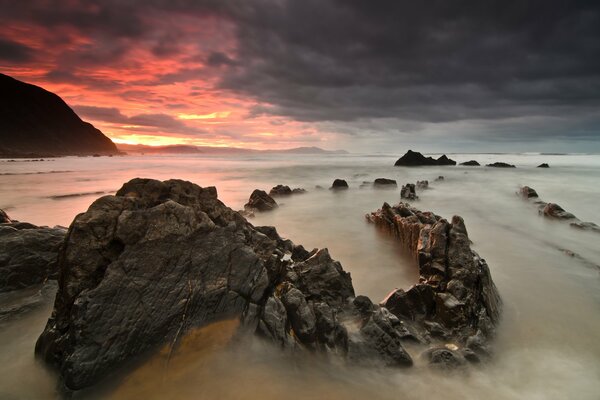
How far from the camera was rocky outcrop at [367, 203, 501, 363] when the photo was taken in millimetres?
5910

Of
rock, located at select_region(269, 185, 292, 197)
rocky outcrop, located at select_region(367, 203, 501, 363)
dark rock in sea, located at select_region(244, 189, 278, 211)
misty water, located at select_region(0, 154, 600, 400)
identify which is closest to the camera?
misty water, located at select_region(0, 154, 600, 400)

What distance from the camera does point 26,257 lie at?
22.5ft

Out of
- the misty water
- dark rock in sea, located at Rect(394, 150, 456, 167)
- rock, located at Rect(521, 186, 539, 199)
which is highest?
dark rock in sea, located at Rect(394, 150, 456, 167)

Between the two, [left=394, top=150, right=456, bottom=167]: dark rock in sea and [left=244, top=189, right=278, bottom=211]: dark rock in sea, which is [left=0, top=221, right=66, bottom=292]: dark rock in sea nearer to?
[left=244, top=189, right=278, bottom=211]: dark rock in sea

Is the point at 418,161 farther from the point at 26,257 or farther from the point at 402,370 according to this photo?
the point at 26,257

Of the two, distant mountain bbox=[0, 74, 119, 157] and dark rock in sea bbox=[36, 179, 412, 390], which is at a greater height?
distant mountain bbox=[0, 74, 119, 157]

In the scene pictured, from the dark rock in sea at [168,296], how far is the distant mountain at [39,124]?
462ft

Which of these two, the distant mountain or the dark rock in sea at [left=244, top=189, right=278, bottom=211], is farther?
the distant mountain

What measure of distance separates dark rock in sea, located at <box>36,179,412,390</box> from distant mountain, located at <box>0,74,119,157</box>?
141 metres

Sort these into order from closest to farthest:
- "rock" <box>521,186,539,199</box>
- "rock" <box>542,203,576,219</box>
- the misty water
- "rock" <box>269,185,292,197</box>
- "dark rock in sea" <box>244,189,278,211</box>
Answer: the misty water < "rock" <box>542,203,576,219</box> < "dark rock in sea" <box>244,189,278,211</box> < "rock" <box>521,186,539,199</box> < "rock" <box>269,185,292,197</box>

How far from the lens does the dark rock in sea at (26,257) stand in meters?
6.57

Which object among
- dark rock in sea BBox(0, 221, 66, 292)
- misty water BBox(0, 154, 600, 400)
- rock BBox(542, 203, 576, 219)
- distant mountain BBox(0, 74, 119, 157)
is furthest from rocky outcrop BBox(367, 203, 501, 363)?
distant mountain BBox(0, 74, 119, 157)

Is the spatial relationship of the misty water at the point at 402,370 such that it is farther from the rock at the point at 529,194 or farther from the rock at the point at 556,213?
the rock at the point at 529,194

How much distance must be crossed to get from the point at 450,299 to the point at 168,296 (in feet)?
16.8
